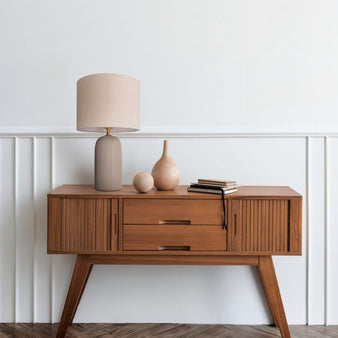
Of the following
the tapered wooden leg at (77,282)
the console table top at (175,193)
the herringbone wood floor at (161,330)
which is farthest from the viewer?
the herringbone wood floor at (161,330)

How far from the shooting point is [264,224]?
156 centimetres

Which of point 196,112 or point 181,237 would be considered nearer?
point 181,237

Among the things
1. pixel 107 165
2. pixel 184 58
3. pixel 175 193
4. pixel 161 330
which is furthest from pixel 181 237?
pixel 184 58

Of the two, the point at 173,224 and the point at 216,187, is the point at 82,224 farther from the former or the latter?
the point at 216,187

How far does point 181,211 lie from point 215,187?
18cm

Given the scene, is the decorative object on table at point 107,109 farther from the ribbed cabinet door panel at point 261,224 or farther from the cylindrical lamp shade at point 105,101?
the ribbed cabinet door panel at point 261,224

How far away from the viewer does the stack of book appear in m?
1.58

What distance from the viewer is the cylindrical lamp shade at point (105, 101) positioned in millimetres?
1572

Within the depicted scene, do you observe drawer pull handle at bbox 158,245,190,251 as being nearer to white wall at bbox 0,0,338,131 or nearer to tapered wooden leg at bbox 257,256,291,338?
tapered wooden leg at bbox 257,256,291,338

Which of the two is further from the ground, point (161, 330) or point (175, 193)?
point (175, 193)

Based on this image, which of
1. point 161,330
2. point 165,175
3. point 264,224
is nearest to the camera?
point 264,224

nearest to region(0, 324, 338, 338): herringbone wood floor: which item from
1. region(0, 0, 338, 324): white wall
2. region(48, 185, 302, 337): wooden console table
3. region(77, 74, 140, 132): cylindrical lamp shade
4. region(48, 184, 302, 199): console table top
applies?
region(0, 0, 338, 324): white wall

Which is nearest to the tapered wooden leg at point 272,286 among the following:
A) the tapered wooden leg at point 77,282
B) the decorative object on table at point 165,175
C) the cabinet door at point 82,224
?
the decorative object on table at point 165,175

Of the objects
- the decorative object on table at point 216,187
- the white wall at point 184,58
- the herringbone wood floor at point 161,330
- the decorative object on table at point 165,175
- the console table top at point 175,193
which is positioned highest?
the white wall at point 184,58
